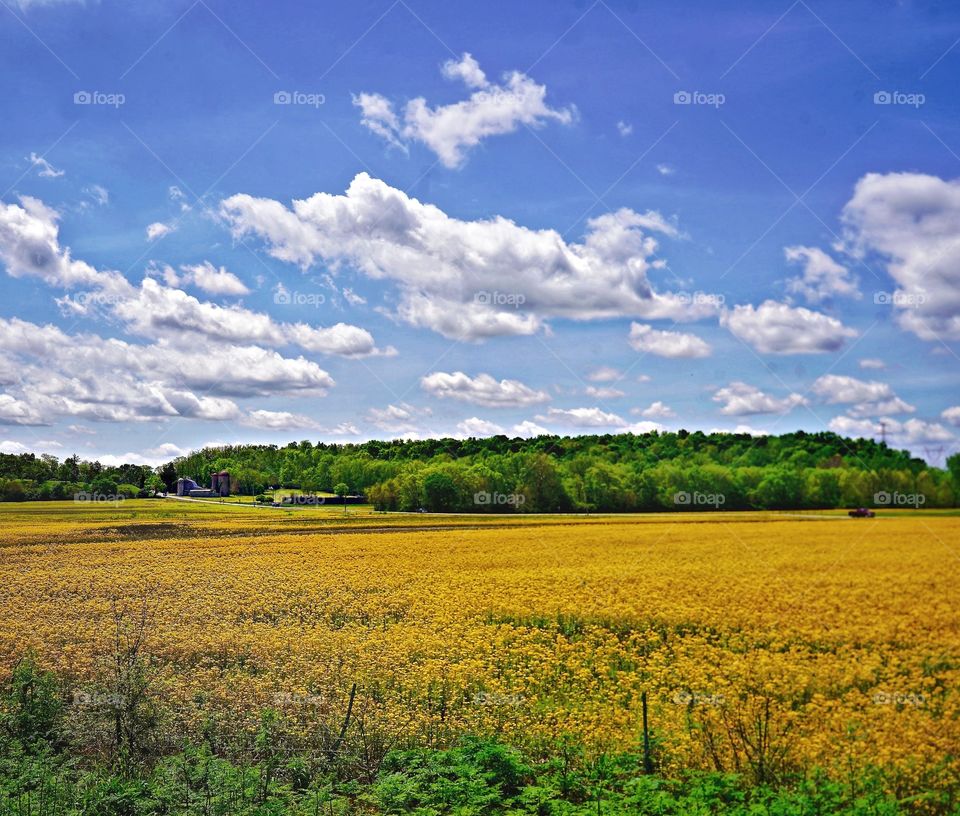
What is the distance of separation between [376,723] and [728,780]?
5.35 meters

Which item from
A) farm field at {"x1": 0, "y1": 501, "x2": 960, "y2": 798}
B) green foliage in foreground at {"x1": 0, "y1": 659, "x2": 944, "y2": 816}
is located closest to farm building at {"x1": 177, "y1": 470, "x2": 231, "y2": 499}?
farm field at {"x1": 0, "y1": 501, "x2": 960, "y2": 798}

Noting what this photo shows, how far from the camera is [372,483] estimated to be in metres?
78.9

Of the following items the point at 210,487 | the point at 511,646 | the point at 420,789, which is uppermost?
the point at 210,487

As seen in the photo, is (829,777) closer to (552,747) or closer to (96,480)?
(552,747)

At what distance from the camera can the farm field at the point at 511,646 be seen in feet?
35.0

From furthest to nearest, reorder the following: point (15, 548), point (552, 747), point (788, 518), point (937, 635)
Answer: point (788, 518) < point (15, 548) < point (937, 635) < point (552, 747)

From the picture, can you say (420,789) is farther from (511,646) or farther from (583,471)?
(583,471)

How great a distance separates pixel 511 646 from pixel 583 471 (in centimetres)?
6359

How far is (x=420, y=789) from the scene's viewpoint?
9000mm

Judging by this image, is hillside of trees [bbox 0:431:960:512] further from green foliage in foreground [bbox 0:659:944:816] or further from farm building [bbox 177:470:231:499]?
green foliage in foreground [bbox 0:659:944:816]

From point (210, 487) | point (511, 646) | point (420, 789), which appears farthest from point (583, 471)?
point (420, 789)

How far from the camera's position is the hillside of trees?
59.3 metres

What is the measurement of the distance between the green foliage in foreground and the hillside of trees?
4892cm

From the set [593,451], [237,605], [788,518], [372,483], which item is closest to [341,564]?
[237,605]
